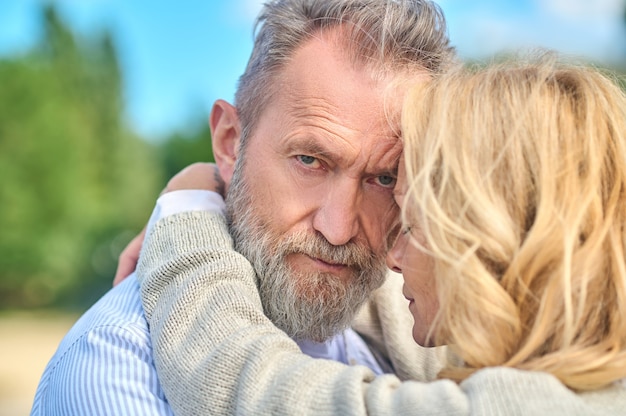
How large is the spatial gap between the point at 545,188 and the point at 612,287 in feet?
0.92

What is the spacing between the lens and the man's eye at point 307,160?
242 cm

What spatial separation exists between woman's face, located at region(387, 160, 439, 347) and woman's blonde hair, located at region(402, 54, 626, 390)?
0.19ft

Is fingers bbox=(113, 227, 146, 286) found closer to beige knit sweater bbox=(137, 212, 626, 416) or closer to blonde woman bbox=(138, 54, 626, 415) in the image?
beige knit sweater bbox=(137, 212, 626, 416)

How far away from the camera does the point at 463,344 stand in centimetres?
181

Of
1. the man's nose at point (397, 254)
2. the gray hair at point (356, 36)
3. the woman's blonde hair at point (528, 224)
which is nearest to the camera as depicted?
the woman's blonde hair at point (528, 224)

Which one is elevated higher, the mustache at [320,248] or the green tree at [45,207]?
the mustache at [320,248]

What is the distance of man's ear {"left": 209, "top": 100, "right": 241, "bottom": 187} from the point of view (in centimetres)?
277

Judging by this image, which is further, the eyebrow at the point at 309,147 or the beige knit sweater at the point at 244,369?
the eyebrow at the point at 309,147

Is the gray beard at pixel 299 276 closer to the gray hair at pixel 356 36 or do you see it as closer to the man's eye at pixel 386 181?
the man's eye at pixel 386 181

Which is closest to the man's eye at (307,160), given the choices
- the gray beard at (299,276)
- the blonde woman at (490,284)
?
the gray beard at (299,276)

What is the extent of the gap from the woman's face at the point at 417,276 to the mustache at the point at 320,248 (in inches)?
9.0

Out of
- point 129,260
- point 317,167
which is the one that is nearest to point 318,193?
point 317,167

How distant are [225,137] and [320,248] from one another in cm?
66

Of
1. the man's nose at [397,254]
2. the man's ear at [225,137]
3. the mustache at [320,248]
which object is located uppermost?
the man's ear at [225,137]
